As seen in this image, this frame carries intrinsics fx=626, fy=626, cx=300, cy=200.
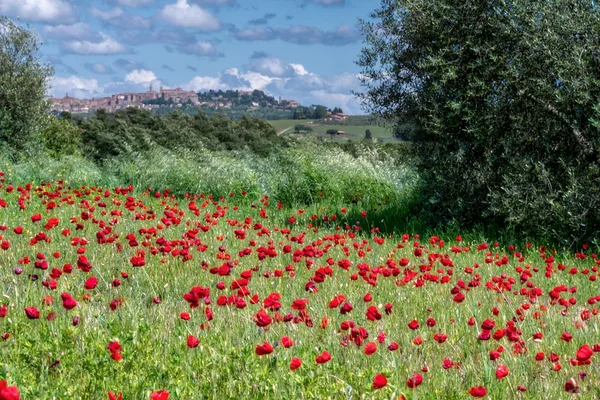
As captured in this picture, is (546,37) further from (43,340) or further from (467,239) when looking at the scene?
(43,340)

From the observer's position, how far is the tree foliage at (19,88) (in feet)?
85.2

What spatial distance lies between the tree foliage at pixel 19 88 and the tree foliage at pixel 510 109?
1933 centimetres

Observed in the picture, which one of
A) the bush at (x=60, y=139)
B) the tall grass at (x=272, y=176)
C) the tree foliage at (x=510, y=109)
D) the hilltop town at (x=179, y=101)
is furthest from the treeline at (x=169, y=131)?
the hilltop town at (x=179, y=101)

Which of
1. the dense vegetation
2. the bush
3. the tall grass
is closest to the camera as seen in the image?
the dense vegetation

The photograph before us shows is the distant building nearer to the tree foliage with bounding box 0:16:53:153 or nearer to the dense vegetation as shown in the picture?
the tree foliage with bounding box 0:16:53:153

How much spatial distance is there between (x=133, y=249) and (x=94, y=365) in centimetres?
400

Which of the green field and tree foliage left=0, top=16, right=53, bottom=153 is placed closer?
tree foliage left=0, top=16, right=53, bottom=153

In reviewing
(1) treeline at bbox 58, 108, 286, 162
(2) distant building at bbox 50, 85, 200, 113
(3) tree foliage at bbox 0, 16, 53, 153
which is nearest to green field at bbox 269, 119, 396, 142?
(1) treeline at bbox 58, 108, 286, 162

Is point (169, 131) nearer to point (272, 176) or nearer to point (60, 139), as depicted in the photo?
point (60, 139)

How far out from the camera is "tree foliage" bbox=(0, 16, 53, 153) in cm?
2597

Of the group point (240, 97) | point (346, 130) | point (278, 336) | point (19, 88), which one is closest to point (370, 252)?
point (278, 336)

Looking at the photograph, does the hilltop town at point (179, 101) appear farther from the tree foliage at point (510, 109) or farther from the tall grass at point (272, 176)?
the tree foliage at point (510, 109)

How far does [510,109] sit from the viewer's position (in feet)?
35.4

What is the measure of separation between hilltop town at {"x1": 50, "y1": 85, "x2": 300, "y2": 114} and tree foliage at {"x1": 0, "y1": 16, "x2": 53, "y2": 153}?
125 metres
